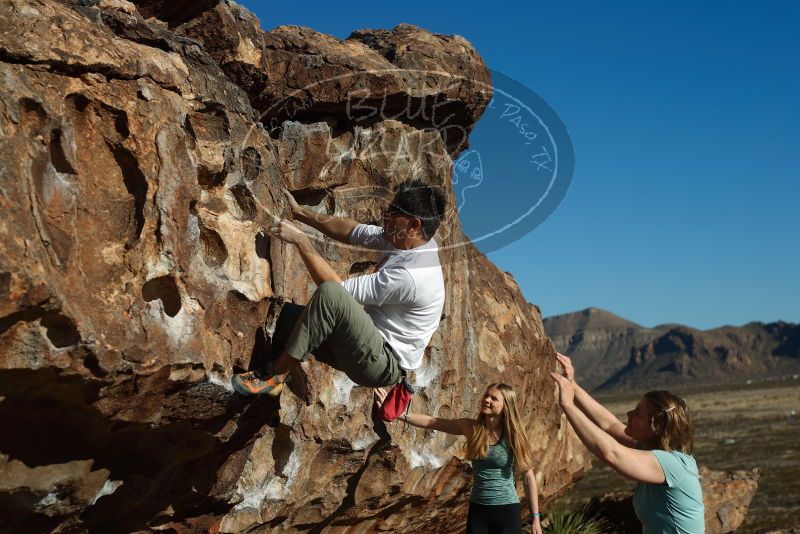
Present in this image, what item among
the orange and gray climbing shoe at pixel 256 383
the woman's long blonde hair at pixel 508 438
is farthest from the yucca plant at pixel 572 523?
the orange and gray climbing shoe at pixel 256 383

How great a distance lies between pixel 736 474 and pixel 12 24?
44.9 feet

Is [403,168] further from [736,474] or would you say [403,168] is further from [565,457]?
[736,474]

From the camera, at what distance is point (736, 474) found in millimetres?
14969

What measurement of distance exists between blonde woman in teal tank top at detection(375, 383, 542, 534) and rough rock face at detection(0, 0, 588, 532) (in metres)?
1.77

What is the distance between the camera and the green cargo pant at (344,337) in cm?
602

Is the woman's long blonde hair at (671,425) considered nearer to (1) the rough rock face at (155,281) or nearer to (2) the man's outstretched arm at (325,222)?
(1) the rough rock face at (155,281)

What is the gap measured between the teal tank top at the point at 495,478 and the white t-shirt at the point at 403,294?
1.12m

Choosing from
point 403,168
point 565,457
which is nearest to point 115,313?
point 403,168

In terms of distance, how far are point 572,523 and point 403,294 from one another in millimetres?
9020

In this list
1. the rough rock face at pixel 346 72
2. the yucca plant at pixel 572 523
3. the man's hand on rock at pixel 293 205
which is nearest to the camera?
the man's hand on rock at pixel 293 205

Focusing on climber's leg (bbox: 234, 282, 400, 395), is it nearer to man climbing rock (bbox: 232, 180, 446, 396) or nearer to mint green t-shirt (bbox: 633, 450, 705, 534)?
man climbing rock (bbox: 232, 180, 446, 396)

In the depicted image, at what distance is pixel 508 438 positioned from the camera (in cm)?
735

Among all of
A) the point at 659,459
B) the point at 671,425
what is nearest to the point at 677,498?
the point at 659,459

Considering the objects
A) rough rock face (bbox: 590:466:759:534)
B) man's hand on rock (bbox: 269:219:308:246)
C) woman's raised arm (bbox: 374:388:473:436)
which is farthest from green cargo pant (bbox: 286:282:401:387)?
rough rock face (bbox: 590:466:759:534)
